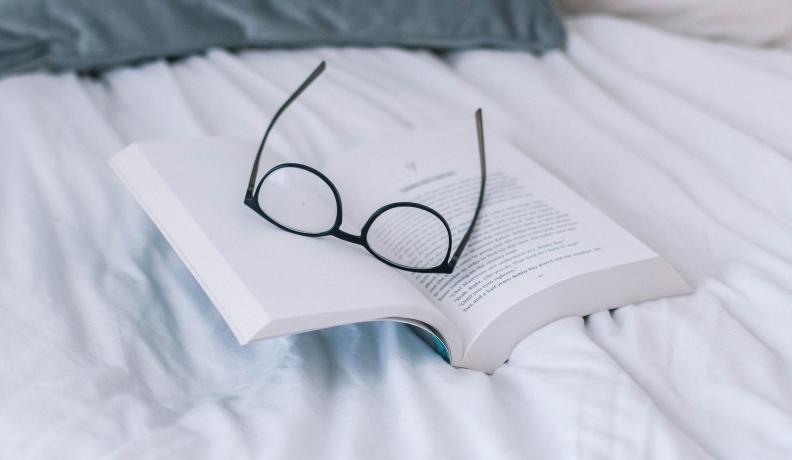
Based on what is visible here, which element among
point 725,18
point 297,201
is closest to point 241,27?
point 297,201

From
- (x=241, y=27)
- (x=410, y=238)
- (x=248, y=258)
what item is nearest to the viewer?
(x=248, y=258)

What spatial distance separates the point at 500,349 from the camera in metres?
0.52

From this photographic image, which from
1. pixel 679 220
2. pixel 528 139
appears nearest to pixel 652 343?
pixel 679 220

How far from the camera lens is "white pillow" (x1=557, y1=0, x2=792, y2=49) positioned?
96cm

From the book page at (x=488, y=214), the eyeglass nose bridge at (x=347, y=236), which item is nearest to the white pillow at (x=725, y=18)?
the book page at (x=488, y=214)

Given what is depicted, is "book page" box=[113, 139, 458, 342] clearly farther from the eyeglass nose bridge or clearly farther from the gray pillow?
the gray pillow

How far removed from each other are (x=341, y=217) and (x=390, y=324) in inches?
3.0

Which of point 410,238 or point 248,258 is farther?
point 410,238

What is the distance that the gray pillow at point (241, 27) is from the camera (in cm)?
81

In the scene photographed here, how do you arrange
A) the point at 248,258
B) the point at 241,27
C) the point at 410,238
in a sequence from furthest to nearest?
the point at 241,27, the point at 410,238, the point at 248,258

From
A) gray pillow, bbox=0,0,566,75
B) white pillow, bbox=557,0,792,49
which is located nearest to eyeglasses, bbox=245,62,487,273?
gray pillow, bbox=0,0,566,75

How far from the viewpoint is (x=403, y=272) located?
1.83 feet

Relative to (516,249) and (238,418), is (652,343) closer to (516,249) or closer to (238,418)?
(516,249)

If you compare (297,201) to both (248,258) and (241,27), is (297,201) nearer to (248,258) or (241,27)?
(248,258)
